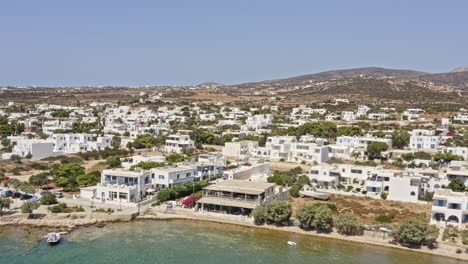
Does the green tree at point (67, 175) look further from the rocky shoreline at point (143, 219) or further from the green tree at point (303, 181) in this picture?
the green tree at point (303, 181)

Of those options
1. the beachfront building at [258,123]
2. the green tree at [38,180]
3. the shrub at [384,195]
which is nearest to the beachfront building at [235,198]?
the shrub at [384,195]

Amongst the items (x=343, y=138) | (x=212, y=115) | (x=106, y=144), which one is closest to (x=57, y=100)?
(x=212, y=115)

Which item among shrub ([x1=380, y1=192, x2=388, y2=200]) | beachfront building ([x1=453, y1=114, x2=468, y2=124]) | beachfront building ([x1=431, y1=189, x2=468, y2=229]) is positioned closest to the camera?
beachfront building ([x1=431, y1=189, x2=468, y2=229])

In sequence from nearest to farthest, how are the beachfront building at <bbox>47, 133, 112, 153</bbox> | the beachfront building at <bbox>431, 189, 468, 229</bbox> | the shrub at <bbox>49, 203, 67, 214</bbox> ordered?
the beachfront building at <bbox>431, 189, 468, 229</bbox>
the shrub at <bbox>49, 203, 67, 214</bbox>
the beachfront building at <bbox>47, 133, 112, 153</bbox>

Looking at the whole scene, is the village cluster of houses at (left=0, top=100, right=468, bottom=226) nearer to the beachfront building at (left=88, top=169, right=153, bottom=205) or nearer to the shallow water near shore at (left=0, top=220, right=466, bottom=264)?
the beachfront building at (left=88, top=169, right=153, bottom=205)

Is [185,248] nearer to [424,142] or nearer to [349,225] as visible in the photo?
[349,225]

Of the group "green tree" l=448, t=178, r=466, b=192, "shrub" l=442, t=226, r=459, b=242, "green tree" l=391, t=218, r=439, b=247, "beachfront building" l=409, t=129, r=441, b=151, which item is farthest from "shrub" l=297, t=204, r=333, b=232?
"beachfront building" l=409, t=129, r=441, b=151

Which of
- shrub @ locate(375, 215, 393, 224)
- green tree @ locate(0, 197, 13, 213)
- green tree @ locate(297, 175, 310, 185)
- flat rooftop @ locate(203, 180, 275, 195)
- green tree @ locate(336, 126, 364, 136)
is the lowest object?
shrub @ locate(375, 215, 393, 224)

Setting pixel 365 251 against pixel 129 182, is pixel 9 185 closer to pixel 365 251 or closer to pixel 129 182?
pixel 129 182
